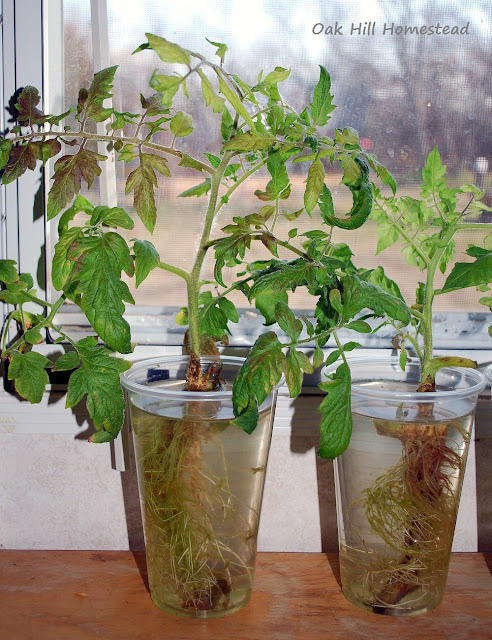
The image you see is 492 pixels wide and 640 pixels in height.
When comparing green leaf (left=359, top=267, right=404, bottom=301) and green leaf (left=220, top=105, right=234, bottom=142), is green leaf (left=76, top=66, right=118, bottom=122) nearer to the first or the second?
green leaf (left=220, top=105, right=234, bottom=142)

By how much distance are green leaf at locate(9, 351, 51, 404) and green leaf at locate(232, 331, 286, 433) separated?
10.6 inches

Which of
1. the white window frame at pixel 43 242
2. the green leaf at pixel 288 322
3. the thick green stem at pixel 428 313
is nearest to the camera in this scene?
the green leaf at pixel 288 322

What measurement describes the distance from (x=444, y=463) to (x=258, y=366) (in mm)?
266

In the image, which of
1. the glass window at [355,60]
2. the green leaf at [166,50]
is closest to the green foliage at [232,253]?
the green leaf at [166,50]

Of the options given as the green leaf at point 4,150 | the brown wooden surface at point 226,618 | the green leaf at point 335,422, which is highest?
the green leaf at point 4,150

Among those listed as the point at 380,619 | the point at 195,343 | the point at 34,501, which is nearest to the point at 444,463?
the point at 380,619

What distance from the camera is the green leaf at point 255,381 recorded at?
25.2 inches

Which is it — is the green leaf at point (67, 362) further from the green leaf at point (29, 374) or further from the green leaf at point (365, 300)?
the green leaf at point (365, 300)

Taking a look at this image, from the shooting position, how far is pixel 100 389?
73cm

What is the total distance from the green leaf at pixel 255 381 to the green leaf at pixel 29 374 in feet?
0.88

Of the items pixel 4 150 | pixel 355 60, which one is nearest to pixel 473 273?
pixel 355 60

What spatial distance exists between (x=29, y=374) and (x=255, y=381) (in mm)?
304

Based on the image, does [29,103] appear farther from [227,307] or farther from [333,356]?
[333,356]

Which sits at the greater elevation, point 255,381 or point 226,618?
point 255,381
